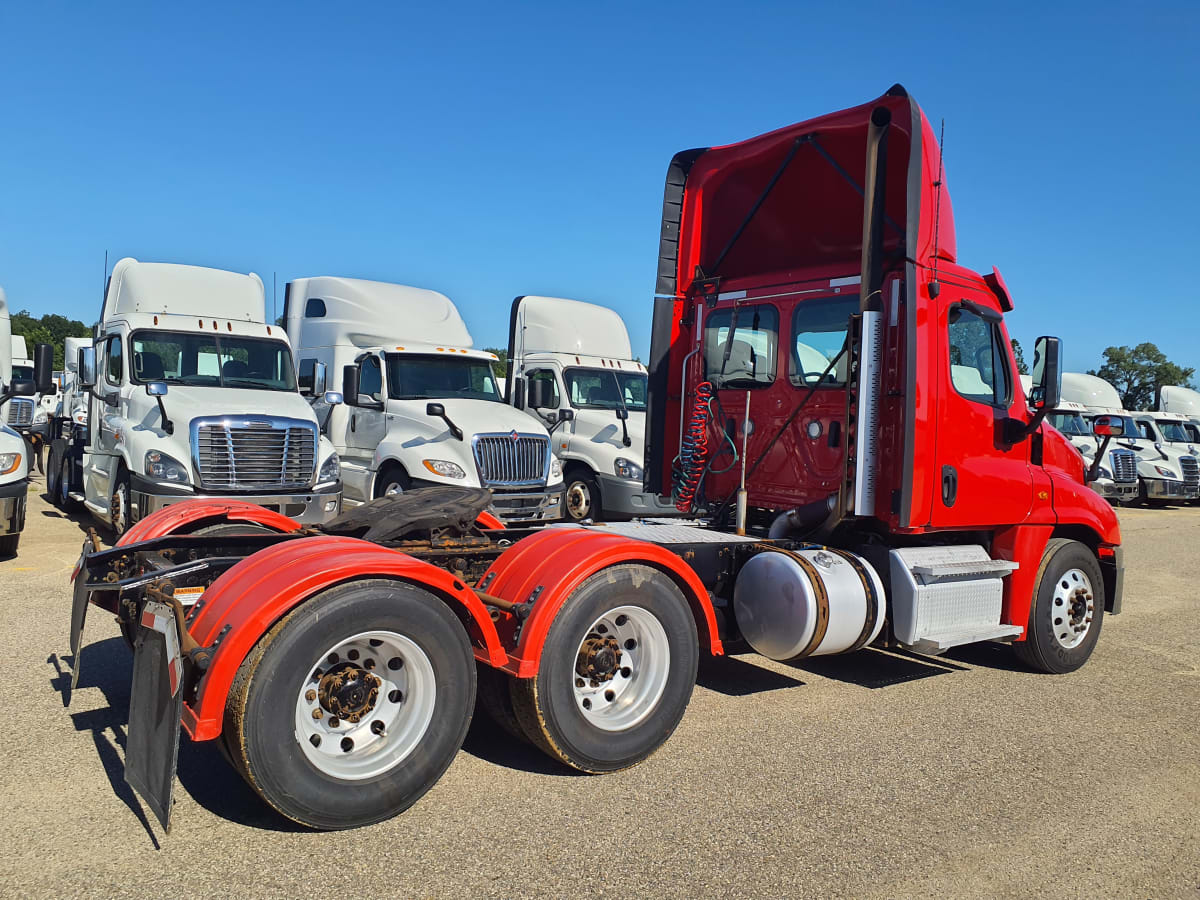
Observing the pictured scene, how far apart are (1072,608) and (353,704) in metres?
5.25

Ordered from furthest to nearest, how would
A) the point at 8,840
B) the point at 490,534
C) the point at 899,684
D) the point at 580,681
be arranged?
1. the point at 899,684
2. the point at 490,534
3. the point at 580,681
4. the point at 8,840

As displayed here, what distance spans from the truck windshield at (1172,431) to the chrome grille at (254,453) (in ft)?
74.3

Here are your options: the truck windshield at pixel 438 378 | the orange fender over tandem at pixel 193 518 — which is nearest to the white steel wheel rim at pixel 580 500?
the truck windshield at pixel 438 378

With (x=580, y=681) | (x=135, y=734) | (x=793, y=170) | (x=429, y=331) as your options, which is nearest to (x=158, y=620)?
(x=135, y=734)

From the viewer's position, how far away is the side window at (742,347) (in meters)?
6.77

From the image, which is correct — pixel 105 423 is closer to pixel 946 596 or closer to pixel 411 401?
pixel 411 401

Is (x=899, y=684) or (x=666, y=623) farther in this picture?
(x=899, y=684)

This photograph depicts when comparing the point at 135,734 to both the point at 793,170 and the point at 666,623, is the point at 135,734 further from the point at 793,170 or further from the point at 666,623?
the point at 793,170

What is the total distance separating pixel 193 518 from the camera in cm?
544

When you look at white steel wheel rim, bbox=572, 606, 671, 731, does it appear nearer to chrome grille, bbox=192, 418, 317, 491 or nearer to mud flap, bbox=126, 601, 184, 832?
mud flap, bbox=126, 601, 184, 832

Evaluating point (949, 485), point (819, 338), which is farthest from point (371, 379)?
point (949, 485)

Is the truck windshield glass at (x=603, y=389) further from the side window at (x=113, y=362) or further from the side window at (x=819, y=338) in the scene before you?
the side window at (x=819, y=338)

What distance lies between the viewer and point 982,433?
6.23 meters

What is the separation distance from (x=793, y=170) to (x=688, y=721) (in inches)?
158
